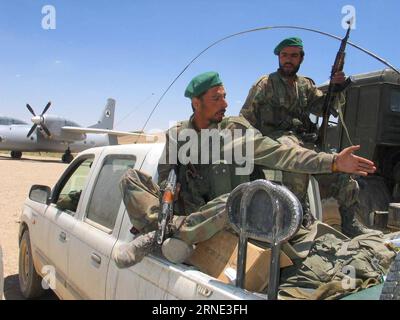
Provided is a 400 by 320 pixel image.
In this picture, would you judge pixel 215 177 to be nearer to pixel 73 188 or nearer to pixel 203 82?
pixel 203 82

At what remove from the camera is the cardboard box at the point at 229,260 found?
204cm

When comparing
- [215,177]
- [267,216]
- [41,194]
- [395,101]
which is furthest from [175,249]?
[395,101]

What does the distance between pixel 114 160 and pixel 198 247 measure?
127 centimetres

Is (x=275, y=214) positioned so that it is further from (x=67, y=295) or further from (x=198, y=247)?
(x=67, y=295)

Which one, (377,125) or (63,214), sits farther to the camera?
(377,125)

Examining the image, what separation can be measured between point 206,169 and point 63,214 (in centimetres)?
164

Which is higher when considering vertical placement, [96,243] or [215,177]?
[215,177]

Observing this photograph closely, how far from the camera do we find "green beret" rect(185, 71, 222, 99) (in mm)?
2801

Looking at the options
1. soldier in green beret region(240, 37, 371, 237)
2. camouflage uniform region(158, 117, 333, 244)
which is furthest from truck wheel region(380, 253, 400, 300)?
soldier in green beret region(240, 37, 371, 237)

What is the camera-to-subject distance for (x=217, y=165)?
104 inches

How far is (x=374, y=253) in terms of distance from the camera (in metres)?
2.31
